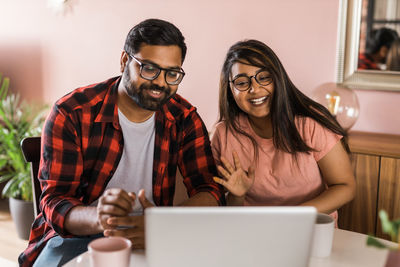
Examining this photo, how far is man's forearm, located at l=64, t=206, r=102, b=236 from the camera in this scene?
131 centimetres

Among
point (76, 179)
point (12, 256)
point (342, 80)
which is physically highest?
point (342, 80)

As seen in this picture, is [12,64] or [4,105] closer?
[4,105]

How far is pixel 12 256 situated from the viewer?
2816mm

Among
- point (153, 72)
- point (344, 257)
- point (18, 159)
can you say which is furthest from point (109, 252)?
point (18, 159)

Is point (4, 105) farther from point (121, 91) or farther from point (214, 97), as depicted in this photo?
point (121, 91)

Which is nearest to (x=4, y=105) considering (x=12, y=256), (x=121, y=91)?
(x=12, y=256)

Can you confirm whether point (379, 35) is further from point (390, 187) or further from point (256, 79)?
point (256, 79)

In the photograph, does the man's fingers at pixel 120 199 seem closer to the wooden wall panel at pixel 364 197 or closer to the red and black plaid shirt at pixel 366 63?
the wooden wall panel at pixel 364 197

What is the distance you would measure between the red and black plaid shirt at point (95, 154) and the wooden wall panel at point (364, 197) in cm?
79

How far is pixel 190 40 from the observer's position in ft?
9.31

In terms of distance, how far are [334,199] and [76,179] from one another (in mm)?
932

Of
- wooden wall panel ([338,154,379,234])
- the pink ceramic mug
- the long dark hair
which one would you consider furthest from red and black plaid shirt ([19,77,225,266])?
wooden wall panel ([338,154,379,234])

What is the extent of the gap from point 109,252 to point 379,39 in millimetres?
1908

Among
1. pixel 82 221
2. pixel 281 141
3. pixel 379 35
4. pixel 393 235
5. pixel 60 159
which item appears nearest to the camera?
pixel 393 235
